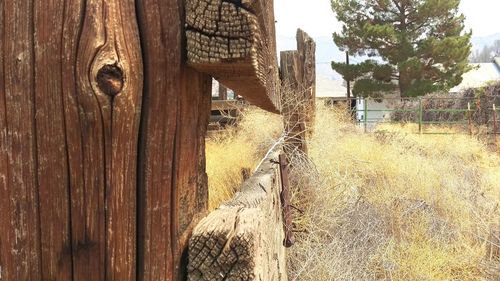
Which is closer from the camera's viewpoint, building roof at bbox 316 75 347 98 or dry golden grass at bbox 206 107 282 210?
dry golden grass at bbox 206 107 282 210

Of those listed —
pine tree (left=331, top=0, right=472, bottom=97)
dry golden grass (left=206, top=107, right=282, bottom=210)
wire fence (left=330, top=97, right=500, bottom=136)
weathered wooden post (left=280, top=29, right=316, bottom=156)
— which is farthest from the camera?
pine tree (left=331, top=0, right=472, bottom=97)

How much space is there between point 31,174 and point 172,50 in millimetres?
295

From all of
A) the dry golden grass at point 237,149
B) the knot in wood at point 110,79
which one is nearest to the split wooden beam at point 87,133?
the knot in wood at point 110,79

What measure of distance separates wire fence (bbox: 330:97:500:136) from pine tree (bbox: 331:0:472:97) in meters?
1.56

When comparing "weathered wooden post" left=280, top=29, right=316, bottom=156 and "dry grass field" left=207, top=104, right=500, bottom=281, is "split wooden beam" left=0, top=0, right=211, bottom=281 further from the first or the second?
"weathered wooden post" left=280, top=29, right=316, bottom=156

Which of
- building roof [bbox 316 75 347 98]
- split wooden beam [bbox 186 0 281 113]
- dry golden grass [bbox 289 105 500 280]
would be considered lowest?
dry golden grass [bbox 289 105 500 280]

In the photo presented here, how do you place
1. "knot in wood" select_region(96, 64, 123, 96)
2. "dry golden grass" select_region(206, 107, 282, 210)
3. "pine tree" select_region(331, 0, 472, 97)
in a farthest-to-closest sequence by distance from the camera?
"pine tree" select_region(331, 0, 472, 97) → "dry golden grass" select_region(206, 107, 282, 210) → "knot in wood" select_region(96, 64, 123, 96)

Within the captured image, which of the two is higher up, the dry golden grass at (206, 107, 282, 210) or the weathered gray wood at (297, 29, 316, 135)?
the weathered gray wood at (297, 29, 316, 135)

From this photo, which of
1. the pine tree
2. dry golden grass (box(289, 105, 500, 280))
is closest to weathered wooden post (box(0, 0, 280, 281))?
dry golden grass (box(289, 105, 500, 280))

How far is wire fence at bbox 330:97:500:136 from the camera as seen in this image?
1636 cm

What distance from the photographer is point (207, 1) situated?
77cm

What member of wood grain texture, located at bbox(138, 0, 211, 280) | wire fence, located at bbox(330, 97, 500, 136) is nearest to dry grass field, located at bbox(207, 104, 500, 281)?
wood grain texture, located at bbox(138, 0, 211, 280)

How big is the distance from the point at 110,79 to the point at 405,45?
2619cm

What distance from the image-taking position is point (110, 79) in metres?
0.77
